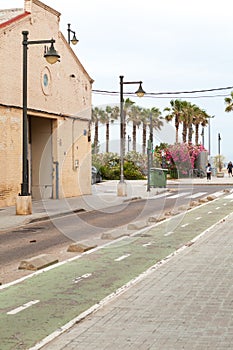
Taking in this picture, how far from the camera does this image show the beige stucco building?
939 inches

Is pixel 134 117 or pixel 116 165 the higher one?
pixel 134 117

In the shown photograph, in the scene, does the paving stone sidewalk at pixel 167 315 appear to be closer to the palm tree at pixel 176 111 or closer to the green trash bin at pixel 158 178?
the green trash bin at pixel 158 178

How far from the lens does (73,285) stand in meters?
9.23

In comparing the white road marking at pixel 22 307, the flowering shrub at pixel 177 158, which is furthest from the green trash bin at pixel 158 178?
the white road marking at pixel 22 307

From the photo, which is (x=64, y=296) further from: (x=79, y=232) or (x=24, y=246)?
(x=79, y=232)

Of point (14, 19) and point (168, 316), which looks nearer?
point (168, 316)

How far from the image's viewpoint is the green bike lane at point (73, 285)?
6.86 m

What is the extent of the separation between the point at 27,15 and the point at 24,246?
1446 centimetres

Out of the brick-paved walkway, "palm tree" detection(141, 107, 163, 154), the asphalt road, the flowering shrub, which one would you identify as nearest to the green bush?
the flowering shrub

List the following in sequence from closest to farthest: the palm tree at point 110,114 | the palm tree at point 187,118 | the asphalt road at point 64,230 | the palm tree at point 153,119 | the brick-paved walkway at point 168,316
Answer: the brick-paved walkway at point 168,316
the asphalt road at point 64,230
the palm tree at point 187,118
the palm tree at point 110,114
the palm tree at point 153,119

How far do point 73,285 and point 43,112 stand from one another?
60.0 feet

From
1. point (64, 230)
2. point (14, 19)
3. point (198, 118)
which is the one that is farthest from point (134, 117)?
point (64, 230)

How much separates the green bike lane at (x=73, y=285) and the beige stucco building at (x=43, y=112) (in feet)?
32.9

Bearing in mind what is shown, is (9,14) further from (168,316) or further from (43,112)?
(168,316)
